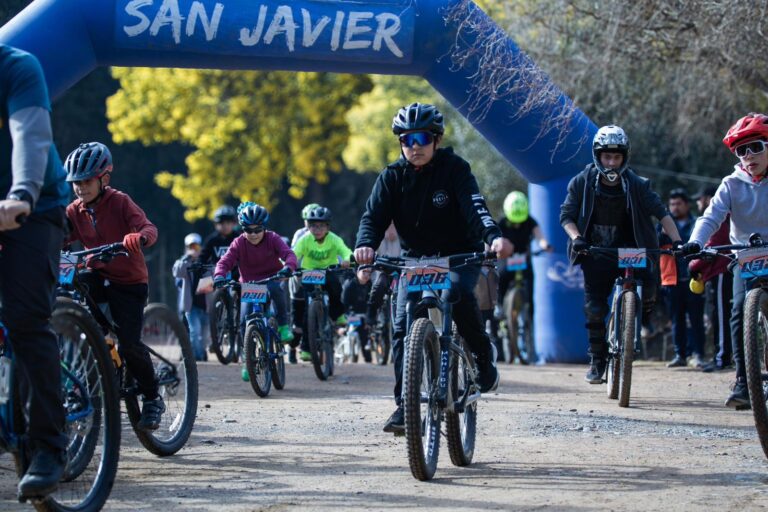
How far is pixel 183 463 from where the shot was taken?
7.93 meters

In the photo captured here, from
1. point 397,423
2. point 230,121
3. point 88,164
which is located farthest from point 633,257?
point 230,121

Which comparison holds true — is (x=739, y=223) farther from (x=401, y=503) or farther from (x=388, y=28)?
(x=388, y=28)

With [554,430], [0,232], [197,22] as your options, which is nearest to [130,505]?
[0,232]

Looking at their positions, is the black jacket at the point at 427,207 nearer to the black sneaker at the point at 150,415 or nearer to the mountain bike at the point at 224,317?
the black sneaker at the point at 150,415

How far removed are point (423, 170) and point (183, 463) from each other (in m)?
2.14

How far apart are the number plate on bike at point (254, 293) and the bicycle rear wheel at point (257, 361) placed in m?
0.44

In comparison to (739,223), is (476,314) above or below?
below

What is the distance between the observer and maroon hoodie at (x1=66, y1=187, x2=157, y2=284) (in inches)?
312

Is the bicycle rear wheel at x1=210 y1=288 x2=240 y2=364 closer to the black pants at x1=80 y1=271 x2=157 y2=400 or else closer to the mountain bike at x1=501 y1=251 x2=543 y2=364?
the mountain bike at x1=501 y1=251 x2=543 y2=364

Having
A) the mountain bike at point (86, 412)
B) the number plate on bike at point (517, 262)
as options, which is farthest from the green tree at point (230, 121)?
the mountain bike at point (86, 412)

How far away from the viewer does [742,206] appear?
348 inches

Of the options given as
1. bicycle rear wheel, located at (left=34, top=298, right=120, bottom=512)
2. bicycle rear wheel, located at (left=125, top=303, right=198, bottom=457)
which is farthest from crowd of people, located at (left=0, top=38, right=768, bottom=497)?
bicycle rear wheel, located at (left=34, top=298, right=120, bottom=512)

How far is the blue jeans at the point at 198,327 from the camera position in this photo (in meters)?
18.3

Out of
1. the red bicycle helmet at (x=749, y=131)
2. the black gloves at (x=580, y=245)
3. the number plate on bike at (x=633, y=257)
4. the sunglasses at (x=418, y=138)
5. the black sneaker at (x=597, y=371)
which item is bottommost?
the black sneaker at (x=597, y=371)
